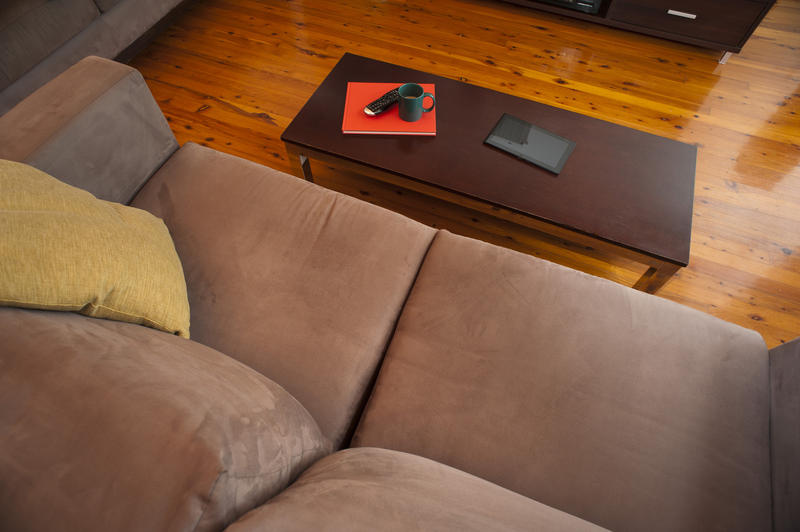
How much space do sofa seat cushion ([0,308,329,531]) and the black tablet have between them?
3.62 ft

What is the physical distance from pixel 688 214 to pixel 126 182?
63.1 inches

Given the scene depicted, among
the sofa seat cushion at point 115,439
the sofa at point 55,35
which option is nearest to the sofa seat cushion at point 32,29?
the sofa at point 55,35

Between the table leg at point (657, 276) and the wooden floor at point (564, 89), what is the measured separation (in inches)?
11.7

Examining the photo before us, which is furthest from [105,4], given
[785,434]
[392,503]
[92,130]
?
[785,434]

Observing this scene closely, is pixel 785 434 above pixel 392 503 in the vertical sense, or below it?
below

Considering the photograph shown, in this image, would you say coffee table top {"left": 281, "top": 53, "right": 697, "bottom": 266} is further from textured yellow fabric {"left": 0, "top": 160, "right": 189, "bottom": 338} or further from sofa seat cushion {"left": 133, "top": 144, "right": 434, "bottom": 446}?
textured yellow fabric {"left": 0, "top": 160, "right": 189, "bottom": 338}

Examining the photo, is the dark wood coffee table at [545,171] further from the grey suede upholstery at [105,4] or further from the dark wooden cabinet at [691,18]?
the dark wooden cabinet at [691,18]

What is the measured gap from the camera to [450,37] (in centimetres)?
245

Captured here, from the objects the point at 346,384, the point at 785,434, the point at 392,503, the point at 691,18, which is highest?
the point at 691,18

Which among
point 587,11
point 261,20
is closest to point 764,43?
point 587,11

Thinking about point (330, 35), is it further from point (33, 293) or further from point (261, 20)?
point (33, 293)

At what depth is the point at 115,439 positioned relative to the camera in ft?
1.69

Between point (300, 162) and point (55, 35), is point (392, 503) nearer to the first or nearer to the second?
point (300, 162)

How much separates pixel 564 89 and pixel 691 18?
0.77 metres
